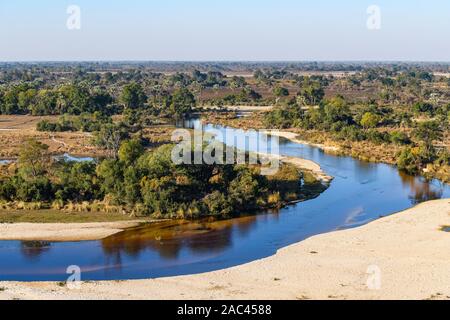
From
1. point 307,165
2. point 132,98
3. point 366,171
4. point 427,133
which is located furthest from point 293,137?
point 132,98

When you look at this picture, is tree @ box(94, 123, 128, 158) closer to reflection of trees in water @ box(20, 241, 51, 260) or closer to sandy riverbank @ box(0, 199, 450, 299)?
reflection of trees in water @ box(20, 241, 51, 260)

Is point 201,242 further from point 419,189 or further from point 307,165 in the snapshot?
point 307,165

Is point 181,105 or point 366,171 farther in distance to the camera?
point 181,105

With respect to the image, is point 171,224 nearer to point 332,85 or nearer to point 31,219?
point 31,219

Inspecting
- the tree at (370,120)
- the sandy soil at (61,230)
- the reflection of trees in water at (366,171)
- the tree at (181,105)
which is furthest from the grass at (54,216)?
the tree at (181,105)

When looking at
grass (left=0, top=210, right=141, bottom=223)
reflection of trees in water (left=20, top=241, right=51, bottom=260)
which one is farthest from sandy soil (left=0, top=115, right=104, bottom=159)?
reflection of trees in water (left=20, top=241, right=51, bottom=260)

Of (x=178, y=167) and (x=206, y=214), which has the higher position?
(x=178, y=167)
